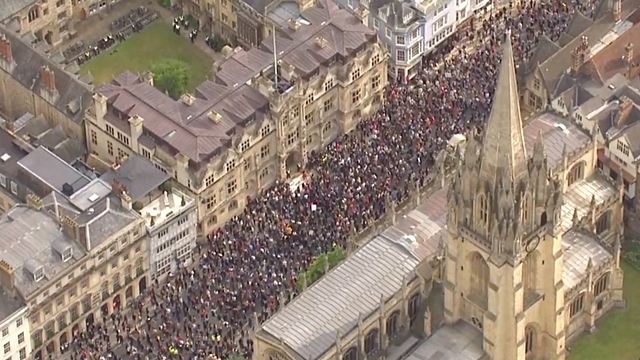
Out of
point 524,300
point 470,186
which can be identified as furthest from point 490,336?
point 470,186

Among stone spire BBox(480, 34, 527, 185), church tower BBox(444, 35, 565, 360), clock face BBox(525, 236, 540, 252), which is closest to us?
stone spire BBox(480, 34, 527, 185)

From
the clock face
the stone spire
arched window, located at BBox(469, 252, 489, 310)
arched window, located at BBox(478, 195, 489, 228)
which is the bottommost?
arched window, located at BBox(469, 252, 489, 310)

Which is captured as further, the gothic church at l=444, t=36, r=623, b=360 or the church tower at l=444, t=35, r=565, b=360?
the gothic church at l=444, t=36, r=623, b=360

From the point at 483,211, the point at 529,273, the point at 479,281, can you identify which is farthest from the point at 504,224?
the point at 479,281

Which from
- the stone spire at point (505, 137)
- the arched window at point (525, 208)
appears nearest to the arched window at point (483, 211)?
the stone spire at point (505, 137)

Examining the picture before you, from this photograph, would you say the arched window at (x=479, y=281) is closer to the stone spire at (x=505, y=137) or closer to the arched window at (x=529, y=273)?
the arched window at (x=529, y=273)

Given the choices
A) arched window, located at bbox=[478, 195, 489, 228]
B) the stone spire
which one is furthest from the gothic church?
arched window, located at bbox=[478, 195, 489, 228]

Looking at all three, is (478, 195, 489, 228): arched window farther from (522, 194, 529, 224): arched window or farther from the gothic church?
(522, 194, 529, 224): arched window

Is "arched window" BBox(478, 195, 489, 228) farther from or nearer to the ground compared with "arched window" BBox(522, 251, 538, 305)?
farther from the ground
